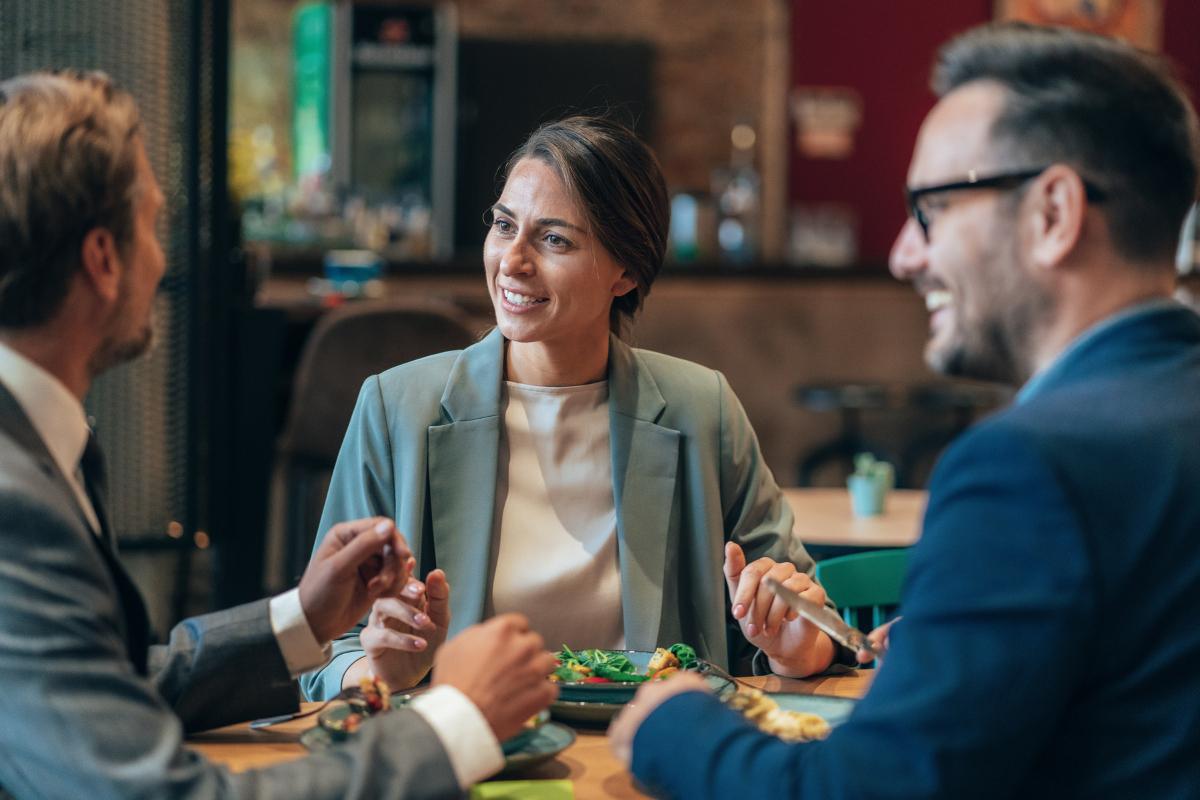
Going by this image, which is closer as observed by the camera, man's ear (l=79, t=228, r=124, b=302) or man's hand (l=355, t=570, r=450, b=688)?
man's ear (l=79, t=228, r=124, b=302)

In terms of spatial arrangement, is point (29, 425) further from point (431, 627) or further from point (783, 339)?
point (783, 339)

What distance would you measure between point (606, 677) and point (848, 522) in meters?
1.76

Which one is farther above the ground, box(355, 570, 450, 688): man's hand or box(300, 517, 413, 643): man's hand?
box(300, 517, 413, 643): man's hand

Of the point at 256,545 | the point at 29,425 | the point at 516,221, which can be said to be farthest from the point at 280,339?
the point at 29,425

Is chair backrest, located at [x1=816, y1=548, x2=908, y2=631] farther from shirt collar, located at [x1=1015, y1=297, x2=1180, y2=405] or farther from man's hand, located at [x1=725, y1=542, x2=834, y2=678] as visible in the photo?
shirt collar, located at [x1=1015, y1=297, x2=1180, y2=405]

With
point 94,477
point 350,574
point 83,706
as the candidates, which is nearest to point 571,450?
point 350,574

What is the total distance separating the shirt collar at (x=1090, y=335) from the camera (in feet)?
3.46

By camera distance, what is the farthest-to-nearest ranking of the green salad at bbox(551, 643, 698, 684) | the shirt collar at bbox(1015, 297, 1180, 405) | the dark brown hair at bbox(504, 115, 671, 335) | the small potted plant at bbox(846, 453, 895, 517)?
the small potted plant at bbox(846, 453, 895, 517), the dark brown hair at bbox(504, 115, 671, 335), the green salad at bbox(551, 643, 698, 684), the shirt collar at bbox(1015, 297, 1180, 405)

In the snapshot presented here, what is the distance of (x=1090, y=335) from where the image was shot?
1.06m

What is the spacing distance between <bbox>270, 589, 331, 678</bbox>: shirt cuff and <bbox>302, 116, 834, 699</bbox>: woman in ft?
1.16

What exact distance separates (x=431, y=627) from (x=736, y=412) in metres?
0.67

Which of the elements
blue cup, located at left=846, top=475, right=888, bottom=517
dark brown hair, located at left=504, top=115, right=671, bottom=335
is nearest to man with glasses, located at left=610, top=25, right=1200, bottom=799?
dark brown hair, located at left=504, top=115, right=671, bottom=335

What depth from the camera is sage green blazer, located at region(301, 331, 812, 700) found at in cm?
190

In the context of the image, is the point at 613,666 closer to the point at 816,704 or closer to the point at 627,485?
the point at 816,704
